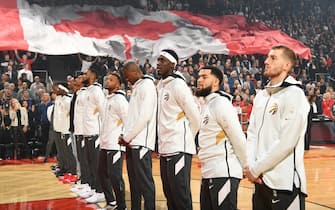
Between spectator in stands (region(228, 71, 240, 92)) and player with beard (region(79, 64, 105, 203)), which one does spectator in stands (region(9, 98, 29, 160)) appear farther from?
spectator in stands (region(228, 71, 240, 92))

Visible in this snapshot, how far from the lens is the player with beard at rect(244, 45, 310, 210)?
3.04 metres

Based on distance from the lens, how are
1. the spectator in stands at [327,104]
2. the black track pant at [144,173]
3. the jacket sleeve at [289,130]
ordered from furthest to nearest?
the spectator in stands at [327,104], the black track pant at [144,173], the jacket sleeve at [289,130]

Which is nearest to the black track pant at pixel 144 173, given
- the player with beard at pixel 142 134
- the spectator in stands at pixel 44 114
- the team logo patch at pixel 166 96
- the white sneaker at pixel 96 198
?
the player with beard at pixel 142 134

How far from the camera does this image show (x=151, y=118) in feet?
15.9

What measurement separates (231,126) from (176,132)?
2.76 feet

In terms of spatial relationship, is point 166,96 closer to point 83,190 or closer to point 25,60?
point 83,190

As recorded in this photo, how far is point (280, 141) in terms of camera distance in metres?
3.04

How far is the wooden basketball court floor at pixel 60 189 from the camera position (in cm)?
661

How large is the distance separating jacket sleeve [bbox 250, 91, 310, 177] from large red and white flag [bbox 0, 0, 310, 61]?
36.3 feet

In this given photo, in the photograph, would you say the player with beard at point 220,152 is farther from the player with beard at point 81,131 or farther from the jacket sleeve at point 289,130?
the player with beard at point 81,131

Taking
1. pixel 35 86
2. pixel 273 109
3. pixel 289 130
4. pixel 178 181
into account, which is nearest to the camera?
pixel 289 130

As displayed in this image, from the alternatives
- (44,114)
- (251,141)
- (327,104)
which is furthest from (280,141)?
(327,104)

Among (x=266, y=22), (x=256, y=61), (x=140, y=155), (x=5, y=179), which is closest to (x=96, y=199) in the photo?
(x=140, y=155)

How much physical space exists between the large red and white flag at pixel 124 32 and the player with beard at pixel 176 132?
9364mm
